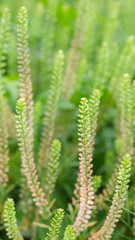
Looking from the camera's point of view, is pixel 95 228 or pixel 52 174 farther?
pixel 95 228

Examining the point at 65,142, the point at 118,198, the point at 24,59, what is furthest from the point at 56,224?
the point at 65,142

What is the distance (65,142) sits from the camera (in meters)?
1.45

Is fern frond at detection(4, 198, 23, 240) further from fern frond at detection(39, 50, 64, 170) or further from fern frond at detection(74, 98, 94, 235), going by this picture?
fern frond at detection(39, 50, 64, 170)

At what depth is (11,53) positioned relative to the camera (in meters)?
1.62

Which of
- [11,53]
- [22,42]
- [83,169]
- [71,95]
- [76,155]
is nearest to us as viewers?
[83,169]

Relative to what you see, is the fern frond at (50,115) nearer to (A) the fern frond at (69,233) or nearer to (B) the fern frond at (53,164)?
(B) the fern frond at (53,164)

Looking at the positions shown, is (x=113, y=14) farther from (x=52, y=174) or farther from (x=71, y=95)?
(x=52, y=174)

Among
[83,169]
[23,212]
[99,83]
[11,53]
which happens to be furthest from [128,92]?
[11,53]

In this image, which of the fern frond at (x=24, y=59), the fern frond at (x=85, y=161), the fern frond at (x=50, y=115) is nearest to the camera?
the fern frond at (x=85, y=161)

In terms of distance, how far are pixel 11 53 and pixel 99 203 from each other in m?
0.86

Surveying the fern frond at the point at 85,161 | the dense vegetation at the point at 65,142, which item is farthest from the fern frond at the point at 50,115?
the fern frond at the point at 85,161

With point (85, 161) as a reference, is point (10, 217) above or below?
below

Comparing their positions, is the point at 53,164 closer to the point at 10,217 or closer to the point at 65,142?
the point at 10,217

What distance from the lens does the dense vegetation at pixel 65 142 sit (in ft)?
2.69
